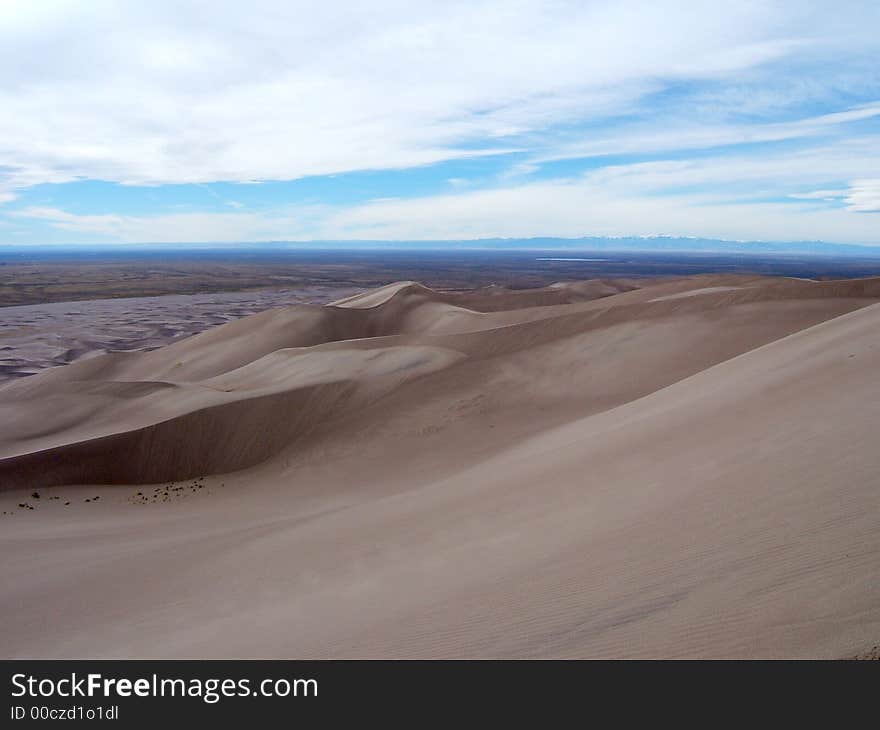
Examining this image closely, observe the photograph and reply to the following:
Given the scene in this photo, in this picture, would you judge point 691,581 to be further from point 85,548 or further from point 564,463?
point 85,548

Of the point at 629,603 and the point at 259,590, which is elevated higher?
the point at 629,603
